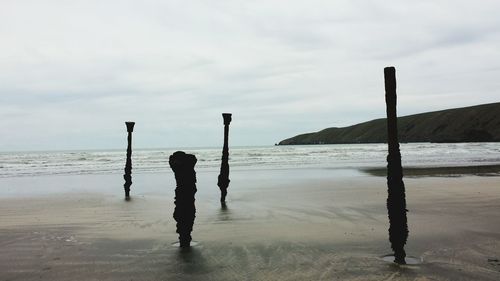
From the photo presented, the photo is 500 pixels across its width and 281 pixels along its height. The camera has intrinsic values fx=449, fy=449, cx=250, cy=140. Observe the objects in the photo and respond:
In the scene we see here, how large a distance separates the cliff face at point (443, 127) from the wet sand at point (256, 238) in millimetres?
100885

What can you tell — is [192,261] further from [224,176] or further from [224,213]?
[224,176]

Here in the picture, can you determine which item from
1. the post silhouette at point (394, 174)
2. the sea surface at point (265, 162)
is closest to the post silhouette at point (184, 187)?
the post silhouette at point (394, 174)

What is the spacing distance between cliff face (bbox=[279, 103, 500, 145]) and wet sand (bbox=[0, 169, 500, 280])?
101 m

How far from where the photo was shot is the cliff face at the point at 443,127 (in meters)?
109

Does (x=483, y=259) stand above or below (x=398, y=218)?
below

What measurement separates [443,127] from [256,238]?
13633cm

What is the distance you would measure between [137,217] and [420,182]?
1458cm

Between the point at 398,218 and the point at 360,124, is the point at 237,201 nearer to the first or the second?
the point at 398,218

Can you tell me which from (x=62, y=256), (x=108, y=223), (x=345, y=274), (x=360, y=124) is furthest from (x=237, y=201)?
(x=360, y=124)

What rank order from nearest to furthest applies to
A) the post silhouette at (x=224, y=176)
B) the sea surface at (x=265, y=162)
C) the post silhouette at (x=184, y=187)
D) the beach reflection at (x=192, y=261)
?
1. the beach reflection at (x=192, y=261)
2. the post silhouette at (x=184, y=187)
3. the post silhouette at (x=224, y=176)
4. the sea surface at (x=265, y=162)

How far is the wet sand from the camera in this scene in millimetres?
7496

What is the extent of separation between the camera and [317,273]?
7328mm

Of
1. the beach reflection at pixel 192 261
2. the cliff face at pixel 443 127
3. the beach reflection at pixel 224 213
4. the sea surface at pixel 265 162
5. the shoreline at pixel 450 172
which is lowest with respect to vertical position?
the beach reflection at pixel 192 261

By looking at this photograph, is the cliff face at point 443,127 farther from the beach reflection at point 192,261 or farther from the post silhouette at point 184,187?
the beach reflection at point 192,261
